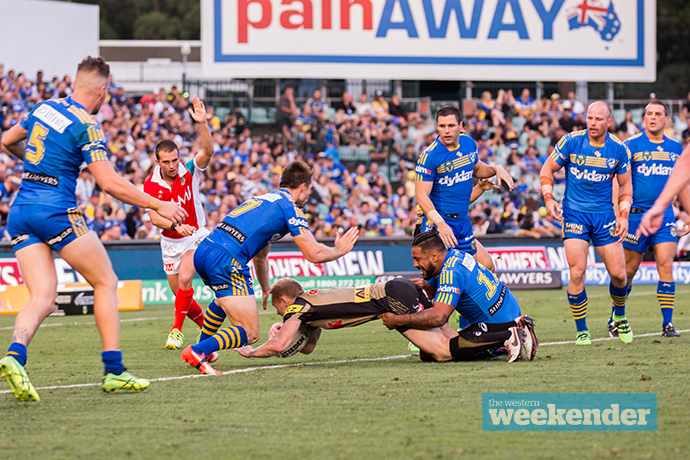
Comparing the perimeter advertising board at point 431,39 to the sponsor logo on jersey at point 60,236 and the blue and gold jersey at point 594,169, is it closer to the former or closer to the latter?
the blue and gold jersey at point 594,169

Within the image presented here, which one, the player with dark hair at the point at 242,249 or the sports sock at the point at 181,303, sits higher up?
the player with dark hair at the point at 242,249

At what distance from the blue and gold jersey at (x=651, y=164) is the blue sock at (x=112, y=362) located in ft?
20.1

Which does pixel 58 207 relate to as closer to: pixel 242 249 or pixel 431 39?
pixel 242 249

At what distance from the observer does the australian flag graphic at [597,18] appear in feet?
78.1

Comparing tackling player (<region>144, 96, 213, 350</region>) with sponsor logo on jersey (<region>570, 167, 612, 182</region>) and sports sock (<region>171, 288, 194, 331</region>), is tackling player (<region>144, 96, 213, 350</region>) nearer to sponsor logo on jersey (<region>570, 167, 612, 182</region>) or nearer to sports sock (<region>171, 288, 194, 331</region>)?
sports sock (<region>171, 288, 194, 331</region>)

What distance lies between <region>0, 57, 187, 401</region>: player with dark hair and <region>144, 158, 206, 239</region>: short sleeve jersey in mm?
3235

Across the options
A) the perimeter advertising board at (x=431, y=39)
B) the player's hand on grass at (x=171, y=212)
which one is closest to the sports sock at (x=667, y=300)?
the player's hand on grass at (x=171, y=212)

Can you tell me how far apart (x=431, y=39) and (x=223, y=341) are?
18.6 metres

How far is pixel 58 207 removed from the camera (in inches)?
213

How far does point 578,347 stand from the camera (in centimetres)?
777

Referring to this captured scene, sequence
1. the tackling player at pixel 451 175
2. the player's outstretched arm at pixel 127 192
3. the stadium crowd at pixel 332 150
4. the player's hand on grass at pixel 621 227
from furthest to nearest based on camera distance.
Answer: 1. the stadium crowd at pixel 332 150
2. the tackling player at pixel 451 175
3. the player's hand on grass at pixel 621 227
4. the player's outstretched arm at pixel 127 192

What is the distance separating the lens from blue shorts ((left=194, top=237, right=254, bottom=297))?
6.53 metres

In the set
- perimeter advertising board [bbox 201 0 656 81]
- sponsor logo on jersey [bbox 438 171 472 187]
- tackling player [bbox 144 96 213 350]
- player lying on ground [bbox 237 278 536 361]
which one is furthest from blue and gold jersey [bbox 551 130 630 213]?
perimeter advertising board [bbox 201 0 656 81]

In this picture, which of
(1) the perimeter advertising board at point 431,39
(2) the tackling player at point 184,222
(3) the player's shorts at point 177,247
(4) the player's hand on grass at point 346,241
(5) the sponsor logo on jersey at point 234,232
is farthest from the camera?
(1) the perimeter advertising board at point 431,39
